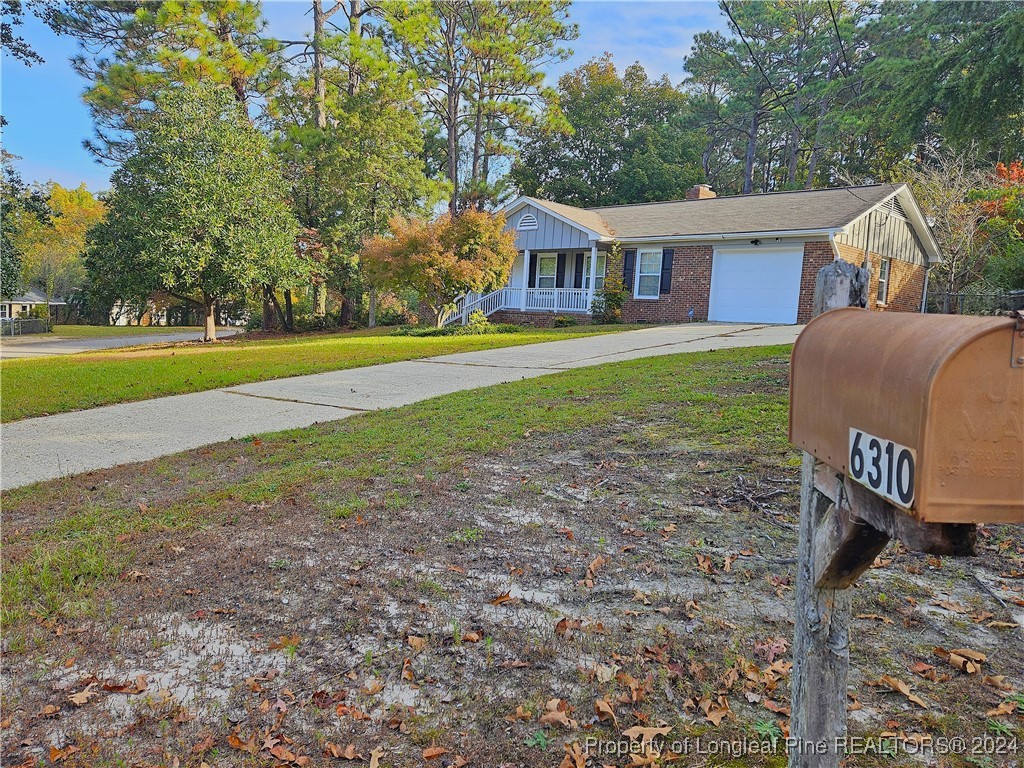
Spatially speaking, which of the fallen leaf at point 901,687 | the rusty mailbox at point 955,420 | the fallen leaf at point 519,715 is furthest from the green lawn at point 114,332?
the rusty mailbox at point 955,420

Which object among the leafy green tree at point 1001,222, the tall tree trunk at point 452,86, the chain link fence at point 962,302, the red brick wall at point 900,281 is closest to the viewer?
the chain link fence at point 962,302

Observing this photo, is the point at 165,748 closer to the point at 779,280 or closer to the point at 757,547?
the point at 757,547

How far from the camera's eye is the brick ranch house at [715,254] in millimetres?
17047

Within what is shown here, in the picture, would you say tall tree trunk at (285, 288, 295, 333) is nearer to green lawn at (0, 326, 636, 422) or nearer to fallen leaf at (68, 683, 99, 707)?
green lawn at (0, 326, 636, 422)

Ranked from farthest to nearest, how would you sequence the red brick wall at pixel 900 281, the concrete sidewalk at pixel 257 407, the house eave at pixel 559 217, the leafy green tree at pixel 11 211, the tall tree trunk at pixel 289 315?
the tall tree trunk at pixel 289 315, the house eave at pixel 559 217, the red brick wall at pixel 900 281, the leafy green tree at pixel 11 211, the concrete sidewalk at pixel 257 407

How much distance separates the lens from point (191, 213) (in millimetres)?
16391

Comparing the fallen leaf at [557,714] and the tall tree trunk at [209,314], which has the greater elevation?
the tall tree trunk at [209,314]

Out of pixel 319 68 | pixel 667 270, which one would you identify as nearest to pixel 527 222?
pixel 667 270

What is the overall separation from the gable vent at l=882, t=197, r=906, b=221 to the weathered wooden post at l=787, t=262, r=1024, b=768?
1948cm

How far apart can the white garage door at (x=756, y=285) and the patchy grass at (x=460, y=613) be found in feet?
44.2

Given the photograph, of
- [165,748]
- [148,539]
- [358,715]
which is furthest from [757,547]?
[148,539]

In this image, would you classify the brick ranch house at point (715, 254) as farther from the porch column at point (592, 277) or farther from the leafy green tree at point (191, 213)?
the leafy green tree at point (191, 213)

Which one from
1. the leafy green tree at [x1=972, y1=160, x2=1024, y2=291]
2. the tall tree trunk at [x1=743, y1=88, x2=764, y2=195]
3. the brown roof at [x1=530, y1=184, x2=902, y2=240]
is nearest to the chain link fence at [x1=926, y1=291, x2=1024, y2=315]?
the leafy green tree at [x1=972, y1=160, x2=1024, y2=291]

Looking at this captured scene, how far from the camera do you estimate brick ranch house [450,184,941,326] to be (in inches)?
671
